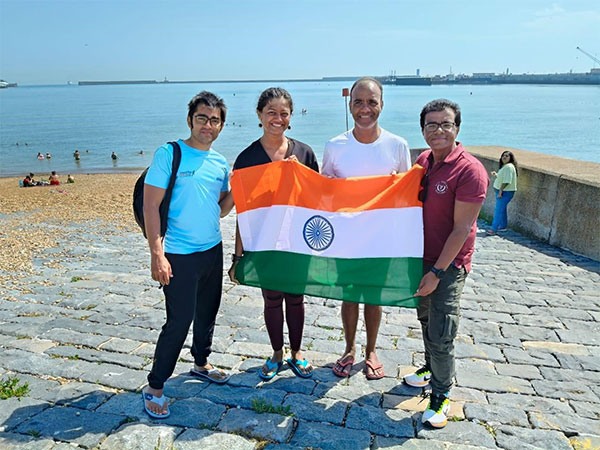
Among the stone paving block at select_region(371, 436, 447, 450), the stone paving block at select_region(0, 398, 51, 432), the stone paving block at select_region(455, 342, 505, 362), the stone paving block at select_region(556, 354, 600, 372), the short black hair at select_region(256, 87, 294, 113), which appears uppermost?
the short black hair at select_region(256, 87, 294, 113)

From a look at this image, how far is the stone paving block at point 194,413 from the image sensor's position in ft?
12.5

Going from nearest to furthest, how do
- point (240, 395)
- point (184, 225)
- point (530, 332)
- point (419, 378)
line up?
point (184, 225)
point (240, 395)
point (419, 378)
point (530, 332)

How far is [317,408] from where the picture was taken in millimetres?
4047

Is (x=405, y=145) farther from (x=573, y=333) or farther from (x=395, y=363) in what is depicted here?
(x=573, y=333)

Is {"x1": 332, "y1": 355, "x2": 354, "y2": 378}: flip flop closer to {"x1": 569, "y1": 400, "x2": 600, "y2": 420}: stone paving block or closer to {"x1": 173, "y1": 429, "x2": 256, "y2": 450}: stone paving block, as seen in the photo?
{"x1": 173, "y1": 429, "x2": 256, "y2": 450}: stone paving block

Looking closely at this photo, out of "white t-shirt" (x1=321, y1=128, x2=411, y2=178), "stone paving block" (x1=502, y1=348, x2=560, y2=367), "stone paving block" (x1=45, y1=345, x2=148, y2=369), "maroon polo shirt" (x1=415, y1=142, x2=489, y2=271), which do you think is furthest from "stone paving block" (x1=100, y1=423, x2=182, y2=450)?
"stone paving block" (x1=502, y1=348, x2=560, y2=367)

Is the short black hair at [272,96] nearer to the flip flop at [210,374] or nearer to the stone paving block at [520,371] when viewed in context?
the flip flop at [210,374]

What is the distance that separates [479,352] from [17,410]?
166 inches

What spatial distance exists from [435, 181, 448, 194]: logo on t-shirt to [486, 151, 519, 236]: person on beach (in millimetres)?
7548

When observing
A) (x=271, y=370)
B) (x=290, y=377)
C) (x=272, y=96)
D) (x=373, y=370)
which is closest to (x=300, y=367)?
(x=290, y=377)

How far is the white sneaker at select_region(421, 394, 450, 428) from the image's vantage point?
149 inches

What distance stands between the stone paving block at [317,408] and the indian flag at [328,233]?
0.87 metres

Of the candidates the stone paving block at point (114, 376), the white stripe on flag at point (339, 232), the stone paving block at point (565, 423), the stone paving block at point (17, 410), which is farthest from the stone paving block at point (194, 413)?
the stone paving block at point (565, 423)

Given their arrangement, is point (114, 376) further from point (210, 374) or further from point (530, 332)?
point (530, 332)
